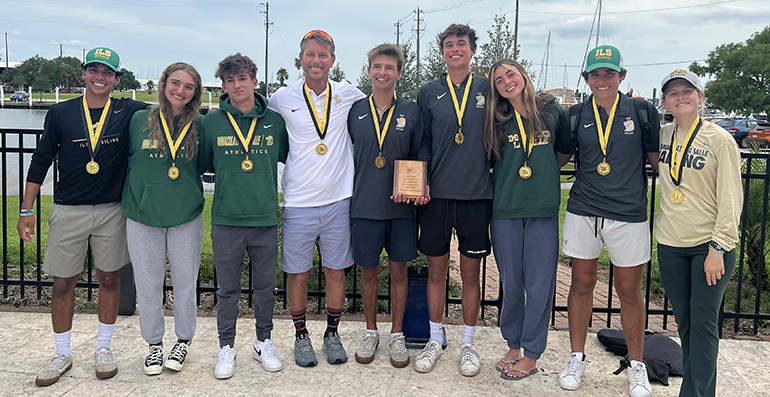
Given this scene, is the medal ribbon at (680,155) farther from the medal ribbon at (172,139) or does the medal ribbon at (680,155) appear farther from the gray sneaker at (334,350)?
the medal ribbon at (172,139)

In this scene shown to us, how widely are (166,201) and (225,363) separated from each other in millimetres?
1233

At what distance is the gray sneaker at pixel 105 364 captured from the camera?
3.96m

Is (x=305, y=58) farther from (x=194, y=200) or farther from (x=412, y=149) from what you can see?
(x=194, y=200)

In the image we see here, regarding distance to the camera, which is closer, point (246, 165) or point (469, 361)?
point (246, 165)

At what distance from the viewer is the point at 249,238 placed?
4.11 m

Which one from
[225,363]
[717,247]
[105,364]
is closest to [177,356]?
[225,363]

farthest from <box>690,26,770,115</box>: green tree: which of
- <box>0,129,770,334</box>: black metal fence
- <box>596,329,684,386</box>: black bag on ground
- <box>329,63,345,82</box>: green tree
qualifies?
<box>596,329,684,386</box>: black bag on ground

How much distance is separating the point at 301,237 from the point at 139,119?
1418 mm

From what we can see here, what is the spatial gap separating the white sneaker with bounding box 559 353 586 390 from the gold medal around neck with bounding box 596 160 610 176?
1.33 meters

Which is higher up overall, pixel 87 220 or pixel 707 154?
pixel 707 154

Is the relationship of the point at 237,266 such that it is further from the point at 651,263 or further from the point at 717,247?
the point at 651,263

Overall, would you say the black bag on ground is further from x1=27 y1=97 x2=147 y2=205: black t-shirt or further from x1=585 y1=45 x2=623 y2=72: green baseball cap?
x1=27 y1=97 x2=147 y2=205: black t-shirt

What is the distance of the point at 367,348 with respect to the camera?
4.36m

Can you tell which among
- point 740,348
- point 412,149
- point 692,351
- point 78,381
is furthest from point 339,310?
point 740,348
